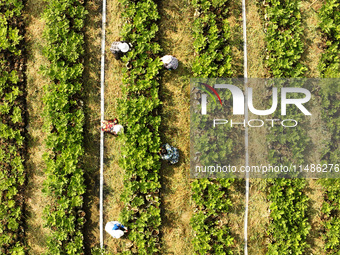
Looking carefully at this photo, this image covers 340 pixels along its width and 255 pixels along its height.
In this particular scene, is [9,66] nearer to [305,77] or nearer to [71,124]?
[71,124]

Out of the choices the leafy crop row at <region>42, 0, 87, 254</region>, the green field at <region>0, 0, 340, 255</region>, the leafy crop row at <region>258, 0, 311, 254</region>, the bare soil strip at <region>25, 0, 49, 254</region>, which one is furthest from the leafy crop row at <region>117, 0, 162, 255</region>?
the leafy crop row at <region>258, 0, 311, 254</region>

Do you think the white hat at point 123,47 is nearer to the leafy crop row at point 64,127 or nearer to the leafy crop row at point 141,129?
the leafy crop row at point 141,129

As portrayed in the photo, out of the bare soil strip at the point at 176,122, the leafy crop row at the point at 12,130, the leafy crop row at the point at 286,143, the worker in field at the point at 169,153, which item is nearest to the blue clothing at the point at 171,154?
the worker in field at the point at 169,153

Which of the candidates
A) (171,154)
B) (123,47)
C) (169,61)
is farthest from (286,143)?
(123,47)

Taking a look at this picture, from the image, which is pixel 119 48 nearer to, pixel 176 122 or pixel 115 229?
pixel 176 122

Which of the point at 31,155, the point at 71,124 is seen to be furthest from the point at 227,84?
the point at 31,155

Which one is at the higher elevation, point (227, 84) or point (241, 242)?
point (227, 84)

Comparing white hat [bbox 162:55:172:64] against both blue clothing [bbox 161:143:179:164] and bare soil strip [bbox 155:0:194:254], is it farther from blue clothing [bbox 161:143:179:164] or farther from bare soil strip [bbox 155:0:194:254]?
blue clothing [bbox 161:143:179:164]
